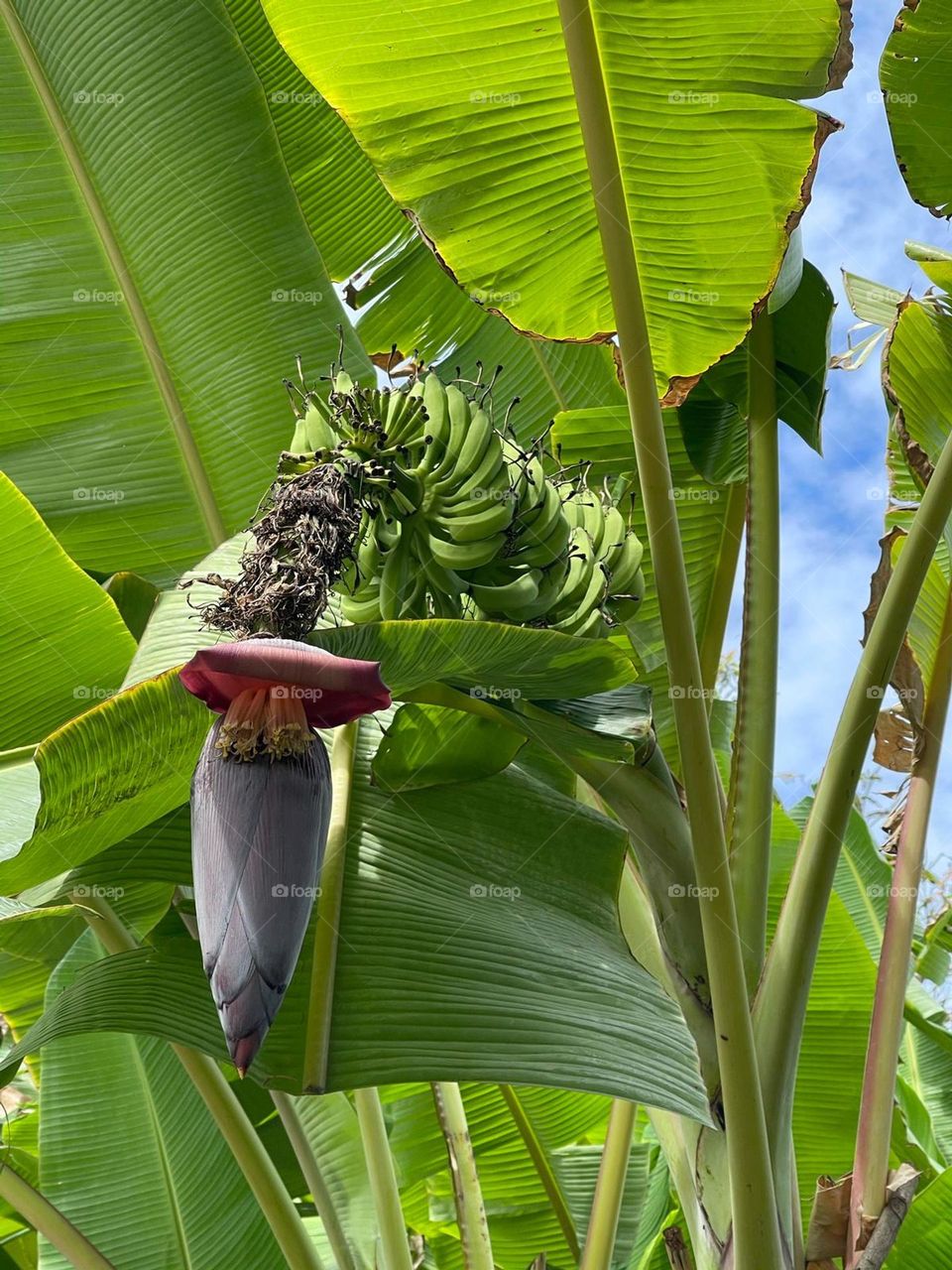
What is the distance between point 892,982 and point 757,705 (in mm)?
323

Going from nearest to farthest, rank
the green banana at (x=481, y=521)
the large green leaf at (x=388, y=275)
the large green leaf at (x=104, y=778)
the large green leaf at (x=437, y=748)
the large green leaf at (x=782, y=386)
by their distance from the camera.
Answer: the large green leaf at (x=104, y=778) → the green banana at (x=481, y=521) → the large green leaf at (x=437, y=748) → the large green leaf at (x=782, y=386) → the large green leaf at (x=388, y=275)

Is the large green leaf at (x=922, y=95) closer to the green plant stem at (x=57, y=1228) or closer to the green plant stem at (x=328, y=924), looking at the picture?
the green plant stem at (x=328, y=924)

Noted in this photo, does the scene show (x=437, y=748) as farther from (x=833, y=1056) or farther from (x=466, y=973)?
(x=833, y=1056)

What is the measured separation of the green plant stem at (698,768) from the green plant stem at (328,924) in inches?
11.6

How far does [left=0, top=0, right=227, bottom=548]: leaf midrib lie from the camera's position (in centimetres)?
145

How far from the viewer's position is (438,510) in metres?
0.94

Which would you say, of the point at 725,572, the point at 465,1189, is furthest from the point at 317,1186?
the point at 725,572

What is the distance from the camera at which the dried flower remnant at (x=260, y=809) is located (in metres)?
0.60

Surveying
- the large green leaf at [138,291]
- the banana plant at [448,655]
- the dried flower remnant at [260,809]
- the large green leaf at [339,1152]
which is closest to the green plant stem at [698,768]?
the banana plant at [448,655]

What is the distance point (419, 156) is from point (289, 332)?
0.41m

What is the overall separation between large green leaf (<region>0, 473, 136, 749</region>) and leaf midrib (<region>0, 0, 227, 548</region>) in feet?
1.11

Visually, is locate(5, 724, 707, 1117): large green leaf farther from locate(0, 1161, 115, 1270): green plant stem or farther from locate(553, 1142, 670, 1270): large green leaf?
locate(553, 1142, 670, 1270): large green leaf

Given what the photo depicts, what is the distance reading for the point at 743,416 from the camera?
148cm

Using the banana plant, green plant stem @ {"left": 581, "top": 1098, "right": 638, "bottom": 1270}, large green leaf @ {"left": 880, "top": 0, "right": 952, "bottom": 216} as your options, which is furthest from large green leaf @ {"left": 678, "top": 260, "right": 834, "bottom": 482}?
green plant stem @ {"left": 581, "top": 1098, "right": 638, "bottom": 1270}
